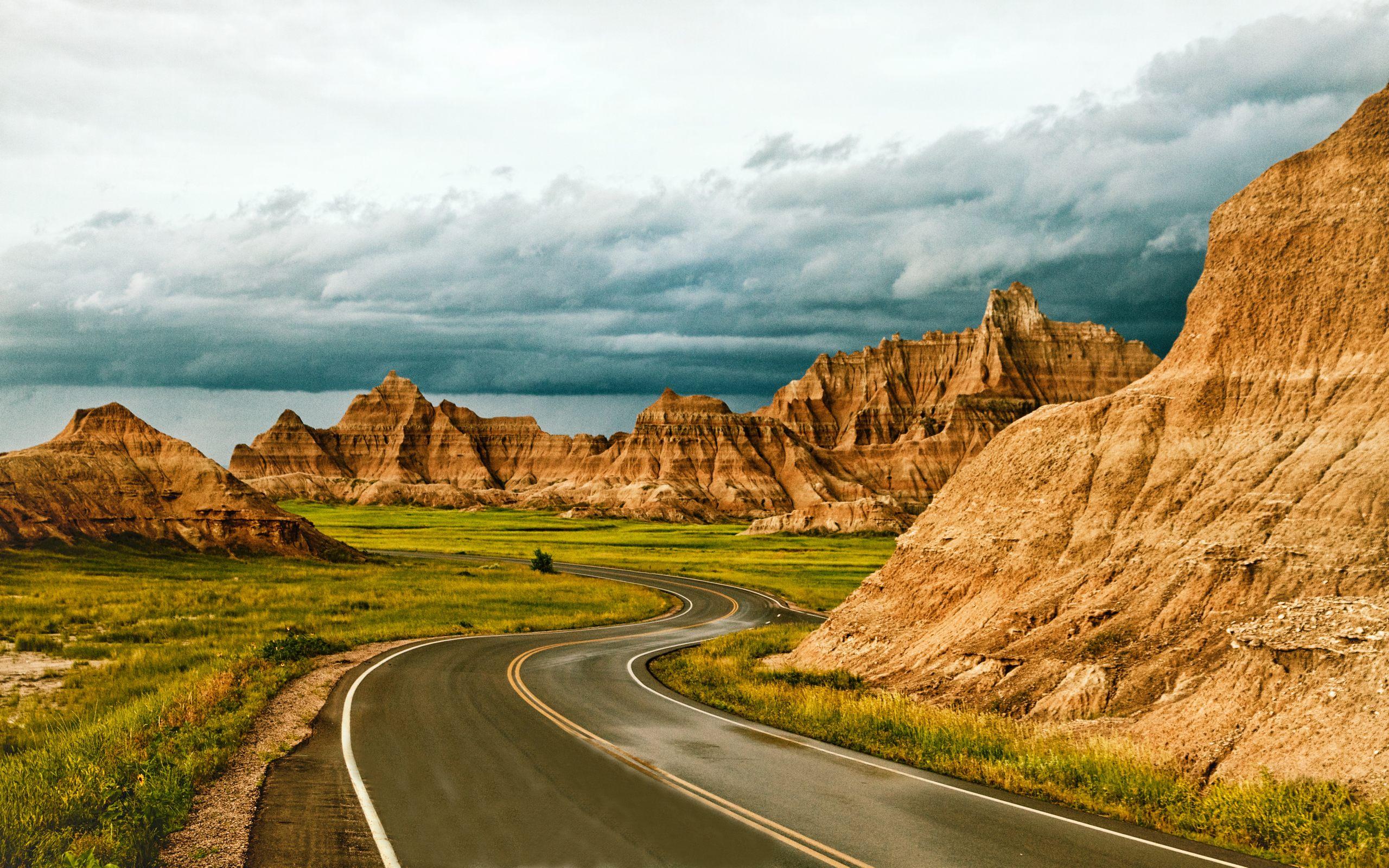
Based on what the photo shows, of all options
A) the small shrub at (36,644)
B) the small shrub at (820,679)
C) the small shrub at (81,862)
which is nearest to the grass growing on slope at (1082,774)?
the small shrub at (820,679)

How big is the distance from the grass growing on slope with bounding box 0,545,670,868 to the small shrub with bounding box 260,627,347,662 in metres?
0.07

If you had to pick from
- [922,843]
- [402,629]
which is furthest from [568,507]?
[922,843]

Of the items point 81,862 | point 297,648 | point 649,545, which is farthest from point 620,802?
point 649,545

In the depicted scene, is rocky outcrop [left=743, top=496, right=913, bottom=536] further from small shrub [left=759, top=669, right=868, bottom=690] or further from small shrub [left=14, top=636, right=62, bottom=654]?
small shrub [left=14, top=636, right=62, bottom=654]

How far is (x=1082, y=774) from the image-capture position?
13.2 m

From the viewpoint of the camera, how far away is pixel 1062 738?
1588 centimetres

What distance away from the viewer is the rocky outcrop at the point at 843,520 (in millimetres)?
126750

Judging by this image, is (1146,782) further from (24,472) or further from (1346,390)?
(24,472)

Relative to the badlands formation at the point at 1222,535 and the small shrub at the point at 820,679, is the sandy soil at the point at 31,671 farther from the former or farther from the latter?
the badlands formation at the point at 1222,535

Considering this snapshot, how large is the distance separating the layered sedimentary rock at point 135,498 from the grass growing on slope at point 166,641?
122 inches

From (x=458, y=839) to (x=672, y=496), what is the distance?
15821 centimetres

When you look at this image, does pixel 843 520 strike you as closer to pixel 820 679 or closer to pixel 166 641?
pixel 166 641

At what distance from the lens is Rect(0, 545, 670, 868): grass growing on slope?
10.0 m

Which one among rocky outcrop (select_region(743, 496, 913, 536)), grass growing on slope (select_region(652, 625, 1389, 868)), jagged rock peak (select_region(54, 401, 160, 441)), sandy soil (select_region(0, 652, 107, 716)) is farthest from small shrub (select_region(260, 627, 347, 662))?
rocky outcrop (select_region(743, 496, 913, 536))
